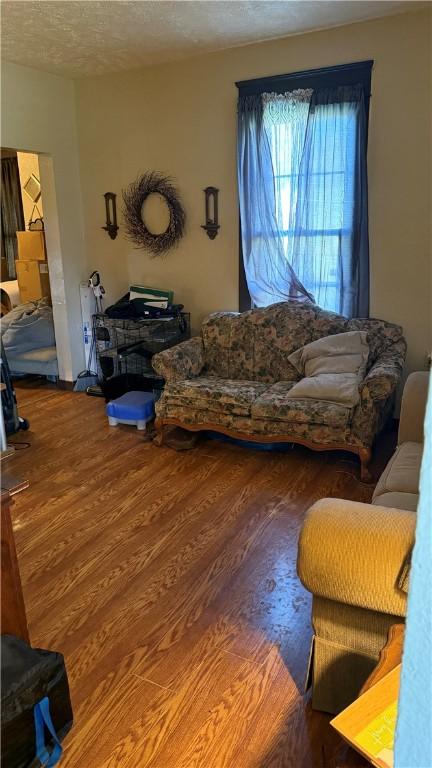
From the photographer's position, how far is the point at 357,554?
1400 mm

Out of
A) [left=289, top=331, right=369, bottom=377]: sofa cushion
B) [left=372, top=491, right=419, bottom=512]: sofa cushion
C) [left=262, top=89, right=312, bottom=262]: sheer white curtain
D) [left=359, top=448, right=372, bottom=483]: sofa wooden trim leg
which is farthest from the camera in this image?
[left=262, top=89, right=312, bottom=262]: sheer white curtain

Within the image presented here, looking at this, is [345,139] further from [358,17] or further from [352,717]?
[352,717]

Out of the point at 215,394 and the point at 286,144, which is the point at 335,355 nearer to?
the point at 215,394

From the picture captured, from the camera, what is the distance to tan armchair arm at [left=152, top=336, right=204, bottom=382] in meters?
3.81

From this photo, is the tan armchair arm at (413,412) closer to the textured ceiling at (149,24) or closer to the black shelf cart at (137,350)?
the black shelf cart at (137,350)

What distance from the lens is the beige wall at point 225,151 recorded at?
11.7ft

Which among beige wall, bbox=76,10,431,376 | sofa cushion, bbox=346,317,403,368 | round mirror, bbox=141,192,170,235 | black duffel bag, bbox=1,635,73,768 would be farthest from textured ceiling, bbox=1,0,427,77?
black duffel bag, bbox=1,635,73,768

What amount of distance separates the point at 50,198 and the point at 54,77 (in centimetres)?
98

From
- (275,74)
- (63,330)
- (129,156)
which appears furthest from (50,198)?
(275,74)

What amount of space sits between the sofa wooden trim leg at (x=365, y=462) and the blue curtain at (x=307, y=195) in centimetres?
117

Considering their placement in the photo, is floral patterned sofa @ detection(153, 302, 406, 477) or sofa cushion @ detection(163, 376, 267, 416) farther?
sofa cushion @ detection(163, 376, 267, 416)

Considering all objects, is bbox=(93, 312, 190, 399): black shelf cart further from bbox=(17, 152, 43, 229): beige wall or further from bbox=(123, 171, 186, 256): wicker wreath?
bbox=(17, 152, 43, 229): beige wall

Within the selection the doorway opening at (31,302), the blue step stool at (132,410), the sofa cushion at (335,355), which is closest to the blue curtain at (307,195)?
the sofa cushion at (335,355)

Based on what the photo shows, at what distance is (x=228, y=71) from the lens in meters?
4.10
